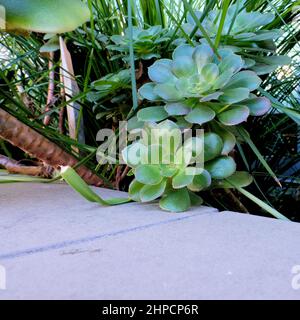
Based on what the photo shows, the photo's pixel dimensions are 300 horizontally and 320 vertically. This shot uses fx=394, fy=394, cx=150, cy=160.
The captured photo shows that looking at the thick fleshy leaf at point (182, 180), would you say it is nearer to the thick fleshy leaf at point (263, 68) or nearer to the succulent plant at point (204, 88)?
the succulent plant at point (204, 88)

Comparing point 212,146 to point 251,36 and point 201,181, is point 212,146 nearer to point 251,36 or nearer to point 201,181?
point 201,181

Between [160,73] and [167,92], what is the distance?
0.03 m

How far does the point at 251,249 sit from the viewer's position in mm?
321

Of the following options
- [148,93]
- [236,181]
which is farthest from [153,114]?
[236,181]

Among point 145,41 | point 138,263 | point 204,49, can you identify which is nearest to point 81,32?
point 145,41

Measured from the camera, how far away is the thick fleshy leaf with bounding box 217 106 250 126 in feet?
1.44

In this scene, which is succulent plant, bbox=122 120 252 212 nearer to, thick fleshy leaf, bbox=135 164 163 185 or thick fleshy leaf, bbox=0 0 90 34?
thick fleshy leaf, bbox=135 164 163 185

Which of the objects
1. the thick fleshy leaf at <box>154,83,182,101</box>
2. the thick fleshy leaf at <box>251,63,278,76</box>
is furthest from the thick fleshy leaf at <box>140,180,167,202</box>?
the thick fleshy leaf at <box>251,63,278,76</box>

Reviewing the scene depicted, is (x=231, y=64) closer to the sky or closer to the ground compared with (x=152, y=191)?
closer to the sky

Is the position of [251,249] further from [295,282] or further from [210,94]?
[210,94]

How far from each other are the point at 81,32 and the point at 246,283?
23.3 inches

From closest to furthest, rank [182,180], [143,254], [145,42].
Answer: [143,254] < [182,180] < [145,42]

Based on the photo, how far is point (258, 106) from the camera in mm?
464

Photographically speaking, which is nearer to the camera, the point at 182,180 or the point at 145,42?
the point at 182,180
